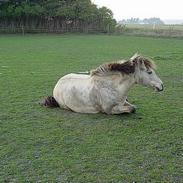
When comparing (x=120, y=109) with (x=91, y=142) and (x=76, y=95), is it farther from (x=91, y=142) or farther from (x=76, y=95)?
(x=91, y=142)

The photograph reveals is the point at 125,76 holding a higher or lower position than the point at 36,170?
higher

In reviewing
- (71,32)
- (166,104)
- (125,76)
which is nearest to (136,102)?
(166,104)

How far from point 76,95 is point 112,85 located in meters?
0.69

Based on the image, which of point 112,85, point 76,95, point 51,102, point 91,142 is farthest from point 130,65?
point 91,142

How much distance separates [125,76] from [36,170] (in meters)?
3.04

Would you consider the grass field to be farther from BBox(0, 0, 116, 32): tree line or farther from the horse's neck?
BBox(0, 0, 116, 32): tree line

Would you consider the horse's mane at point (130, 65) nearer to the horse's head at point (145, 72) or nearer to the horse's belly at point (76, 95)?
the horse's head at point (145, 72)

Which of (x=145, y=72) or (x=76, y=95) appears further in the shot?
(x=76, y=95)

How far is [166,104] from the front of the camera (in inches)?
325

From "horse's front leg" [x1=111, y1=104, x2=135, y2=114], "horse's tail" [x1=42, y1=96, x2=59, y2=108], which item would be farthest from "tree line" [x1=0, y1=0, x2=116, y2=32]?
"horse's front leg" [x1=111, y1=104, x2=135, y2=114]

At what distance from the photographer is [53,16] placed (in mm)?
43656

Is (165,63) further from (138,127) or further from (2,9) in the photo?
(2,9)

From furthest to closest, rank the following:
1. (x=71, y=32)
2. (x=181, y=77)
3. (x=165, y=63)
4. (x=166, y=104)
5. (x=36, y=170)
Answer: (x=71, y=32) < (x=165, y=63) < (x=181, y=77) < (x=166, y=104) < (x=36, y=170)

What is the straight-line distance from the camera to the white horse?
286 inches
